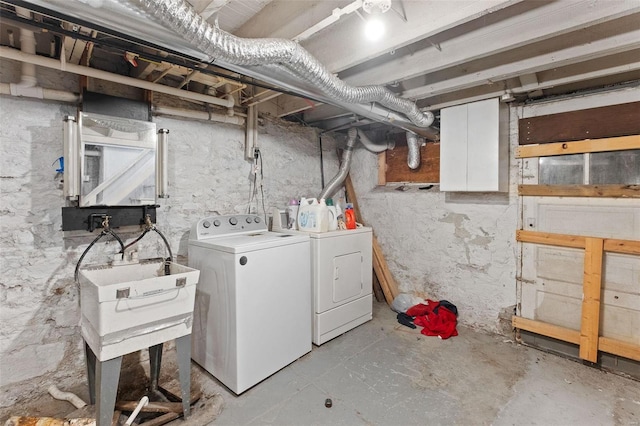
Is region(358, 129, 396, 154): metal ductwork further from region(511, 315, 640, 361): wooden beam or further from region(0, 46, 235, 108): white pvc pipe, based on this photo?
region(511, 315, 640, 361): wooden beam

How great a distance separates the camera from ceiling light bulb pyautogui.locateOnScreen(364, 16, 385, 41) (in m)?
1.39

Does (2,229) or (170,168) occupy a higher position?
(170,168)

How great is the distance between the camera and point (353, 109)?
2145 mm

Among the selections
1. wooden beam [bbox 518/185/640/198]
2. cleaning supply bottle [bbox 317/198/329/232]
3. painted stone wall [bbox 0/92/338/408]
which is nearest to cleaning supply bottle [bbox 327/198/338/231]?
cleaning supply bottle [bbox 317/198/329/232]

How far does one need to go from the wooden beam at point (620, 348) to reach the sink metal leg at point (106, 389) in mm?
3060

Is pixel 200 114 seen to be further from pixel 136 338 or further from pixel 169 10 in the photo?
pixel 136 338

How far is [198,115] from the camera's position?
2.35 metres

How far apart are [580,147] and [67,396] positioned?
3760 mm

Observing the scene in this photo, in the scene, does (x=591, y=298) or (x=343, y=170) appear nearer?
(x=591, y=298)

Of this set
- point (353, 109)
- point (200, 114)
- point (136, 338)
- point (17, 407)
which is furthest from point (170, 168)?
point (17, 407)

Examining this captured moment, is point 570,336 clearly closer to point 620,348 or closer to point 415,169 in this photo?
point 620,348

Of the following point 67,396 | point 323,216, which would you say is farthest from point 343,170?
point 67,396

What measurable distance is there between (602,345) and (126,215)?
11.2 feet

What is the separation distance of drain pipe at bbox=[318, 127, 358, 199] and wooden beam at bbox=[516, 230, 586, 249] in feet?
5.81
